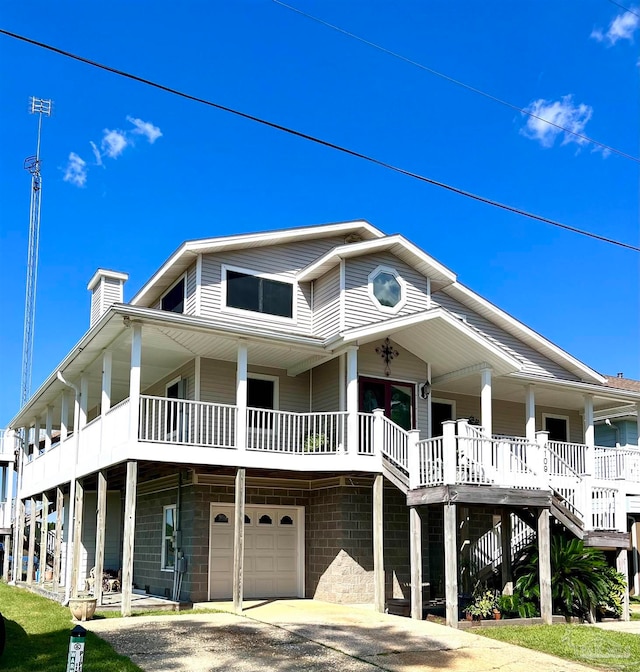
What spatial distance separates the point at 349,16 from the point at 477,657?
32.0 ft

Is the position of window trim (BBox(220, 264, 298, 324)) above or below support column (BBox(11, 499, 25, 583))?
above

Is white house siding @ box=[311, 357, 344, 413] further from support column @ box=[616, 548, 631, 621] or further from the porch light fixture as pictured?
support column @ box=[616, 548, 631, 621]

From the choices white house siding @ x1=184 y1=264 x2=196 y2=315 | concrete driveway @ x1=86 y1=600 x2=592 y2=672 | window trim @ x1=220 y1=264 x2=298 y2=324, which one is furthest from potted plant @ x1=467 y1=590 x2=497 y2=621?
white house siding @ x1=184 y1=264 x2=196 y2=315

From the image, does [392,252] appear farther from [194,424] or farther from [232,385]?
[194,424]

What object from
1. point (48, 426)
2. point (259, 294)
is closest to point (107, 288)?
point (48, 426)

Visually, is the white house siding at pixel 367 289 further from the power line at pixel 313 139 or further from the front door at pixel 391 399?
the power line at pixel 313 139

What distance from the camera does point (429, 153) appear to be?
21578mm

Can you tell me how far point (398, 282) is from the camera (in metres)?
21.2

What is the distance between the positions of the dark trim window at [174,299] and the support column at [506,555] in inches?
353

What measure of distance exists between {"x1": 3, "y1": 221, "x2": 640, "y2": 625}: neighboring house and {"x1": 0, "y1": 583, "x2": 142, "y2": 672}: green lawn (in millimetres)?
1277

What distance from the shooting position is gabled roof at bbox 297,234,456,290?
20105 millimetres

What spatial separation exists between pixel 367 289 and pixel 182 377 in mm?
5000

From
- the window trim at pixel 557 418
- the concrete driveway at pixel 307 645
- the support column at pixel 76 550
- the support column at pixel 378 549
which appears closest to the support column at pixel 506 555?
the support column at pixel 378 549

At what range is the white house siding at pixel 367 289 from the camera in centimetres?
2017
